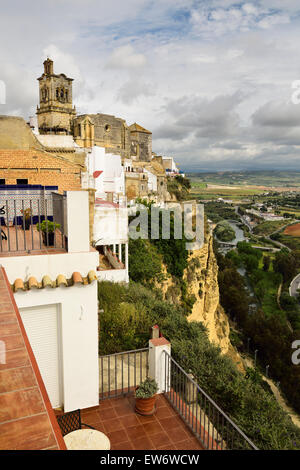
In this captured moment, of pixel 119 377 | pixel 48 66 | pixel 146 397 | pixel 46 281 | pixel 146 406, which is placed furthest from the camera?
pixel 48 66

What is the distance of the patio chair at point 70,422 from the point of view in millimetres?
5027

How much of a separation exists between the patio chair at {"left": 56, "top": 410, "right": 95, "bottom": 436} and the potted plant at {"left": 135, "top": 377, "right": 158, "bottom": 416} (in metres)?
1.07

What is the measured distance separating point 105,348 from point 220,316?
24226 millimetres

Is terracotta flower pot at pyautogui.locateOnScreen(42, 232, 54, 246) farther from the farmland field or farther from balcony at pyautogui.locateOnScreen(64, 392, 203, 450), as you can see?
the farmland field

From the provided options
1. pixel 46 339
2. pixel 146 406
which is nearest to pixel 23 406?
pixel 46 339

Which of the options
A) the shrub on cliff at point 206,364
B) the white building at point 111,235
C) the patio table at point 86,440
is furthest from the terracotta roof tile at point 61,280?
the white building at point 111,235

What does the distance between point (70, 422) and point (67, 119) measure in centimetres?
3980

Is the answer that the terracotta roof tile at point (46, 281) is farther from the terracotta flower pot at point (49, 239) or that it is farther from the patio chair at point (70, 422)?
the patio chair at point (70, 422)

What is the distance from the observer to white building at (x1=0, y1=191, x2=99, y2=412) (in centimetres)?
534

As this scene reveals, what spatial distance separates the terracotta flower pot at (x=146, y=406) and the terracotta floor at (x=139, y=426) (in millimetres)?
78

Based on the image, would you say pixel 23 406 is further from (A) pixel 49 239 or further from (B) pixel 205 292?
(B) pixel 205 292

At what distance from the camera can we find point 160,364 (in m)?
6.66

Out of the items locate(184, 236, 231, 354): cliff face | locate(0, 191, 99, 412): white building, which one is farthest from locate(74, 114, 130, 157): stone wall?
locate(0, 191, 99, 412): white building
